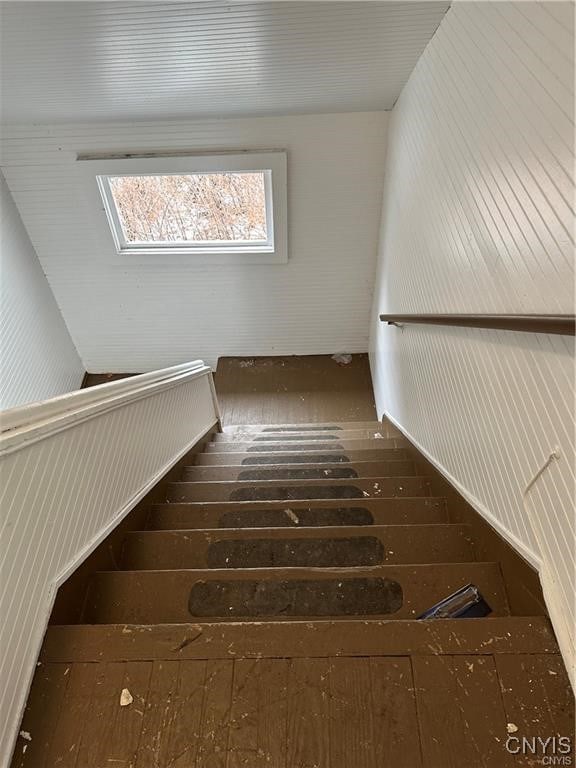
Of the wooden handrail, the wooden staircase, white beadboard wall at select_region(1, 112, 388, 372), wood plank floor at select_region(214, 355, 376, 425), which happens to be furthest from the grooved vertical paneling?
wood plank floor at select_region(214, 355, 376, 425)

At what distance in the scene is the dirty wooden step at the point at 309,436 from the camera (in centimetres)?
364

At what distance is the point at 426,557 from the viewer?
171cm

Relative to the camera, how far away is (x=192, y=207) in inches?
159

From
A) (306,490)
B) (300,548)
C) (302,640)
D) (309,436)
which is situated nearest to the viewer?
(302,640)

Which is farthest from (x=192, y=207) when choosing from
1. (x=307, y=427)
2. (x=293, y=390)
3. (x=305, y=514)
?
(x=305, y=514)

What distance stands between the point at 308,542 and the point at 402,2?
94.7 inches

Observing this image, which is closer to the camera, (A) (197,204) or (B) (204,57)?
(B) (204,57)

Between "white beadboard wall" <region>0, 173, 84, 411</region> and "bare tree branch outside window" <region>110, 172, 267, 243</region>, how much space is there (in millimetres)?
876

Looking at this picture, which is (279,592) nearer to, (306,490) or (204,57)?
(306,490)

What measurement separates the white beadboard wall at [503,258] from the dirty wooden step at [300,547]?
0.21 meters

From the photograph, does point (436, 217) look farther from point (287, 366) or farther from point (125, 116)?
point (287, 366)

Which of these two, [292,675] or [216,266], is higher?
[216,266]

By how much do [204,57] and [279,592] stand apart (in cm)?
271

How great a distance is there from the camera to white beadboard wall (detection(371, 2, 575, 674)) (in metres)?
1.10
